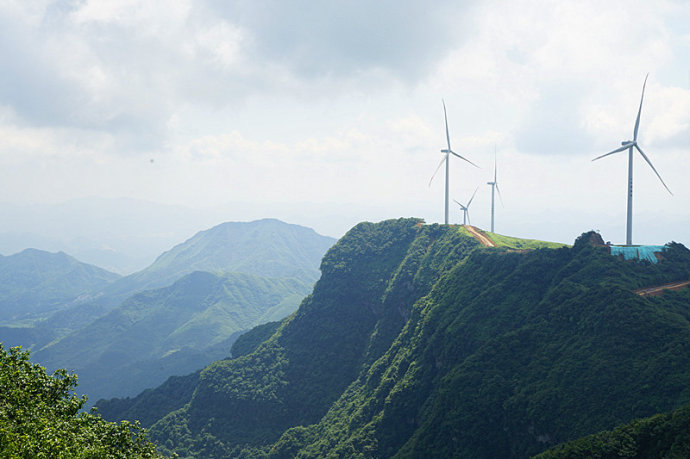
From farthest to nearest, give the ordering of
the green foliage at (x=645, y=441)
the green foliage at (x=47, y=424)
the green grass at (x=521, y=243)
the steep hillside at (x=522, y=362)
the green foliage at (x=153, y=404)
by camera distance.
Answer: the green foliage at (x=153, y=404) → the green grass at (x=521, y=243) → the steep hillside at (x=522, y=362) → the green foliage at (x=645, y=441) → the green foliage at (x=47, y=424)

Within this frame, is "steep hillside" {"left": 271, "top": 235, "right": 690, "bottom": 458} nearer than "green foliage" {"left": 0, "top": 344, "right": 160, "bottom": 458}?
No

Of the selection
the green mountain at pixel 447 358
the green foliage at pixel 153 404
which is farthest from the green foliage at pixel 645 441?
the green foliage at pixel 153 404

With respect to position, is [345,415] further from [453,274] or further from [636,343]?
A: [636,343]

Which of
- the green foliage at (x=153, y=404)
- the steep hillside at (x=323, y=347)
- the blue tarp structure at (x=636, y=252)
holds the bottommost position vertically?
the green foliage at (x=153, y=404)

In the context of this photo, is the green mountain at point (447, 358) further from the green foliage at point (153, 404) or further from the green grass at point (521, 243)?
the green foliage at point (153, 404)

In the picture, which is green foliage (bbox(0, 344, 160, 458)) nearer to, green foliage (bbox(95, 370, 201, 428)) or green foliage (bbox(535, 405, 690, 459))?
green foliage (bbox(535, 405, 690, 459))

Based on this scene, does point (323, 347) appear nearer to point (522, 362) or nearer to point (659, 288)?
point (522, 362)

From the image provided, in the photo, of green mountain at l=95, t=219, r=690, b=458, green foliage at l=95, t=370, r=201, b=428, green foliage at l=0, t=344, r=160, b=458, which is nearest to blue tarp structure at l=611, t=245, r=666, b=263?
green mountain at l=95, t=219, r=690, b=458
